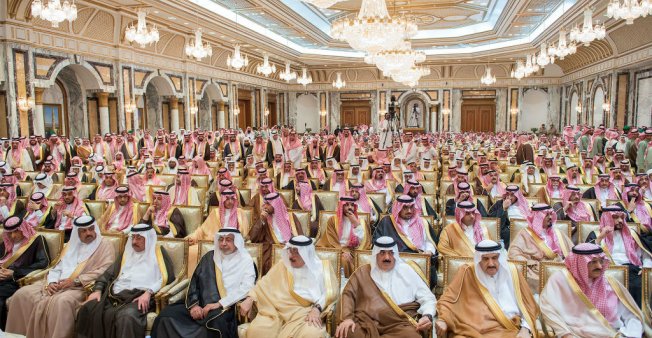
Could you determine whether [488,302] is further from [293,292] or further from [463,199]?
[463,199]

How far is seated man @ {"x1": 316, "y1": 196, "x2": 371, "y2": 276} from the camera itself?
15.2 feet

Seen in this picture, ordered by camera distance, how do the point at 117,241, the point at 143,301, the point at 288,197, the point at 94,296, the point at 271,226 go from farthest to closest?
the point at 288,197, the point at 271,226, the point at 117,241, the point at 94,296, the point at 143,301

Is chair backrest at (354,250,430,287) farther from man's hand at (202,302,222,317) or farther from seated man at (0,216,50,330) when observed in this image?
seated man at (0,216,50,330)

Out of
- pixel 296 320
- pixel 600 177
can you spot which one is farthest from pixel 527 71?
pixel 296 320

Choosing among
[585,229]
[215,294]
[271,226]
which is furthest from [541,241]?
[215,294]

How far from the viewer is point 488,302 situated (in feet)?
9.62

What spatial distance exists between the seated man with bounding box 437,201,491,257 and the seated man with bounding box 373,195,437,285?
0.46 ft

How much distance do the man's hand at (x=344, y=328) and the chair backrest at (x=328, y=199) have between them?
2980 mm

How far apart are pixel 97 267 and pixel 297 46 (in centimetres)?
1951

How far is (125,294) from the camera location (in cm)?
350

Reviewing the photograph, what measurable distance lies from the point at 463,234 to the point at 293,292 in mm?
1817

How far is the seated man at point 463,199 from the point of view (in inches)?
199

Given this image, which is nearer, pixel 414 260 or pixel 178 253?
pixel 414 260

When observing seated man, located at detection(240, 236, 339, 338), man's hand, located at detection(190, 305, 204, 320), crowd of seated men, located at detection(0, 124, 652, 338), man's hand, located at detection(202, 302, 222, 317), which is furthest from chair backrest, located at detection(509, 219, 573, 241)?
man's hand, located at detection(190, 305, 204, 320)
